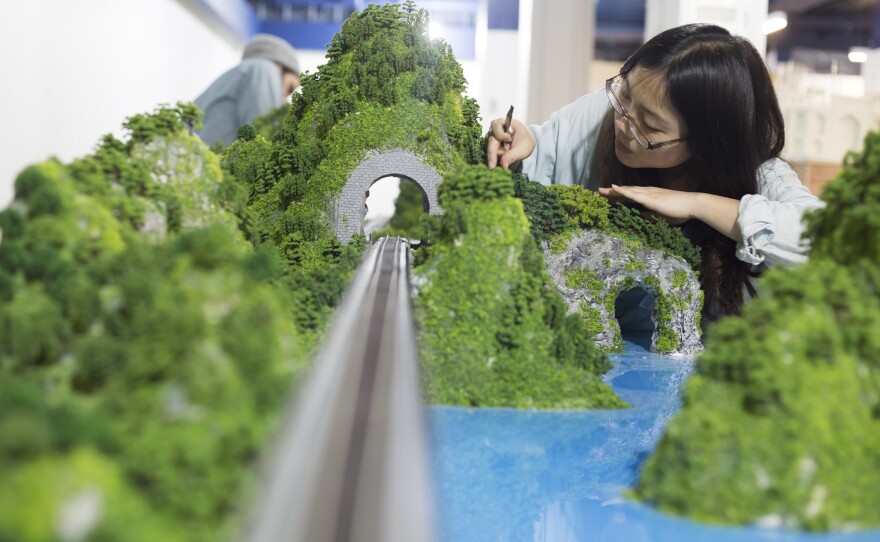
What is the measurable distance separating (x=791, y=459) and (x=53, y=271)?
11.5ft

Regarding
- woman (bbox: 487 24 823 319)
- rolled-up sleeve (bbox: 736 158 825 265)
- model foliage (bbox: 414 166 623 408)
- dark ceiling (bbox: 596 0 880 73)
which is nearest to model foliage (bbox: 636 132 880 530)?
model foliage (bbox: 414 166 623 408)

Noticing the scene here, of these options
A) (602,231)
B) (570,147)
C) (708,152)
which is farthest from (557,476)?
(570,147)

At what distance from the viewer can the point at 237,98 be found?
1152 cm

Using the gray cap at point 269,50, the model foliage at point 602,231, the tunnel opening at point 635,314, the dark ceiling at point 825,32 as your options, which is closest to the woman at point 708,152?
the model foliage at point 602,231

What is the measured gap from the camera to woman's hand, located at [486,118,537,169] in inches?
262

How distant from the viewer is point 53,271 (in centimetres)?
383

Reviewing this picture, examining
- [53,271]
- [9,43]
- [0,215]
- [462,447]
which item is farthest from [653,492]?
[9,43]

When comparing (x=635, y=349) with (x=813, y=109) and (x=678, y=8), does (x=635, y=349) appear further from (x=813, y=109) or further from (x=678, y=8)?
(x=813, y=109)

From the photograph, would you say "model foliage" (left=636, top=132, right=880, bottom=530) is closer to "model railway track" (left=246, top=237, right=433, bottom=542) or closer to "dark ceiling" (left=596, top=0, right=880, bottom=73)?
"model railway track" (left=246, top=237, right=433, bottom=542)

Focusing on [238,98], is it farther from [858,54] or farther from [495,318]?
[858,54]

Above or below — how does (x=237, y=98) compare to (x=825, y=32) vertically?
below

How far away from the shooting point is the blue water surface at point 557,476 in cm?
345

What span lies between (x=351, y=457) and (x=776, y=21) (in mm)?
16590

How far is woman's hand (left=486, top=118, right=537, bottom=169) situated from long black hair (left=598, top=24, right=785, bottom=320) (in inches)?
41.6
